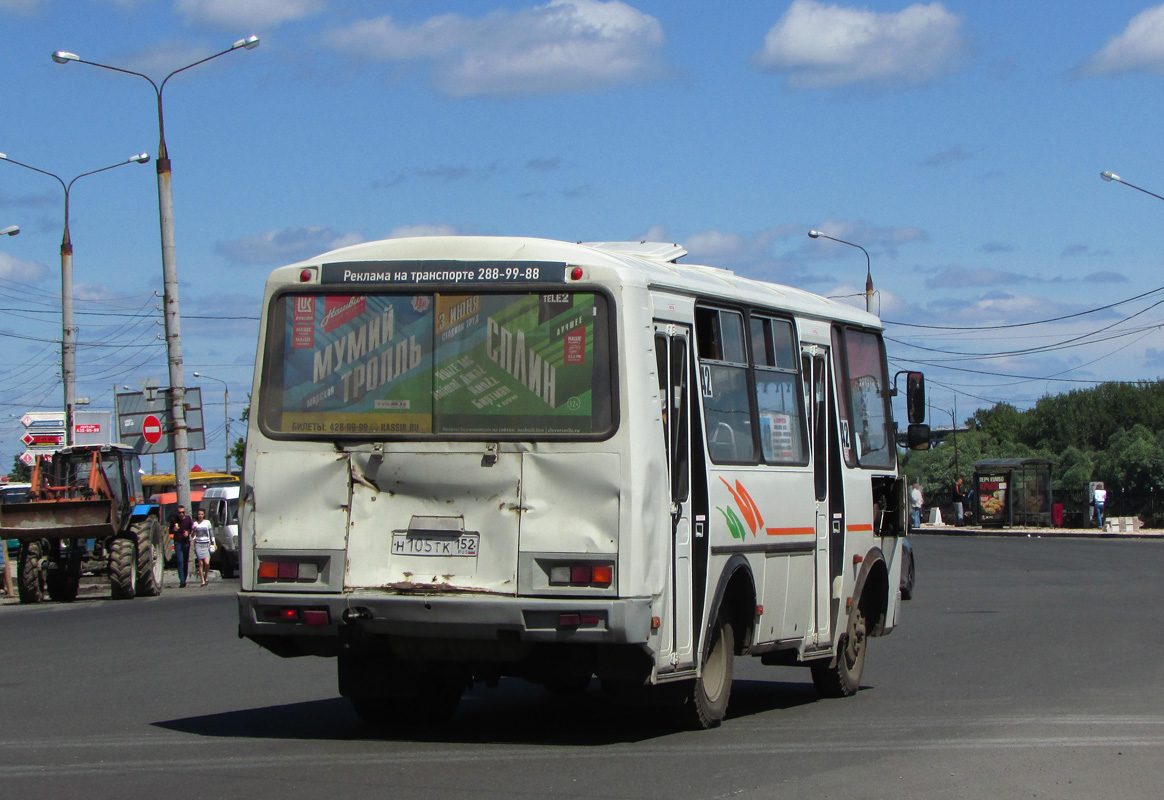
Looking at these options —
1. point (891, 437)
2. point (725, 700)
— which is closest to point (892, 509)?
point (891, 437)

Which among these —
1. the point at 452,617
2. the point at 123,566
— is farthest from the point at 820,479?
the point at 123,566

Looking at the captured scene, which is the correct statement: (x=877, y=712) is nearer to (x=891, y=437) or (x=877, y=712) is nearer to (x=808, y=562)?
(x=808, y=562)

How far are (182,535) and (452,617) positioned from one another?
24.3 metres

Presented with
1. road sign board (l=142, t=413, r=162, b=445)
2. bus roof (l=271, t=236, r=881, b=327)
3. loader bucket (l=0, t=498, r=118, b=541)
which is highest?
road sign board (l=142, t=413, r=162, b=445)

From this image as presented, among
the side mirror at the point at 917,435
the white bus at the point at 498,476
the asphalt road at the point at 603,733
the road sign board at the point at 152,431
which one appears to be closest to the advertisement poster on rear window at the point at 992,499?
the road sign board at the point at 152,431

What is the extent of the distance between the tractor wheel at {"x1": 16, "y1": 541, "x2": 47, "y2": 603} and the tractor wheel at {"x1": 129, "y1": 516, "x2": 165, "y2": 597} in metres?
1.62

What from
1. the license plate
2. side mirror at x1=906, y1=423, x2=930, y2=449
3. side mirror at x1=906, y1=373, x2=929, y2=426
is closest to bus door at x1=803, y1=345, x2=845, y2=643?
side mirror at x1=906, y1=373, x2=929, y2=426

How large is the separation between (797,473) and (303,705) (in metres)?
4.00

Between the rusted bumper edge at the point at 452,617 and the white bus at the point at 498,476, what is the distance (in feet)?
0.04

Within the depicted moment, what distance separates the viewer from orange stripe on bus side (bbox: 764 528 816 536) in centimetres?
1061

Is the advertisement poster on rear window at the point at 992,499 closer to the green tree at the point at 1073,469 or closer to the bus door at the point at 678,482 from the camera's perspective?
the green tree at the point at 1073,469

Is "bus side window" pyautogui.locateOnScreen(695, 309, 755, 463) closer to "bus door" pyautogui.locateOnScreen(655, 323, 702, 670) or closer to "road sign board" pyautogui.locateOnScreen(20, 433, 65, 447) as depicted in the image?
"bus door" pyautogui.locateOnScreen(655, 323, 702, 670)

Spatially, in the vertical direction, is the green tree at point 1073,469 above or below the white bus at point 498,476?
above

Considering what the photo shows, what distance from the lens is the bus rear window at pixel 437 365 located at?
9070mm
